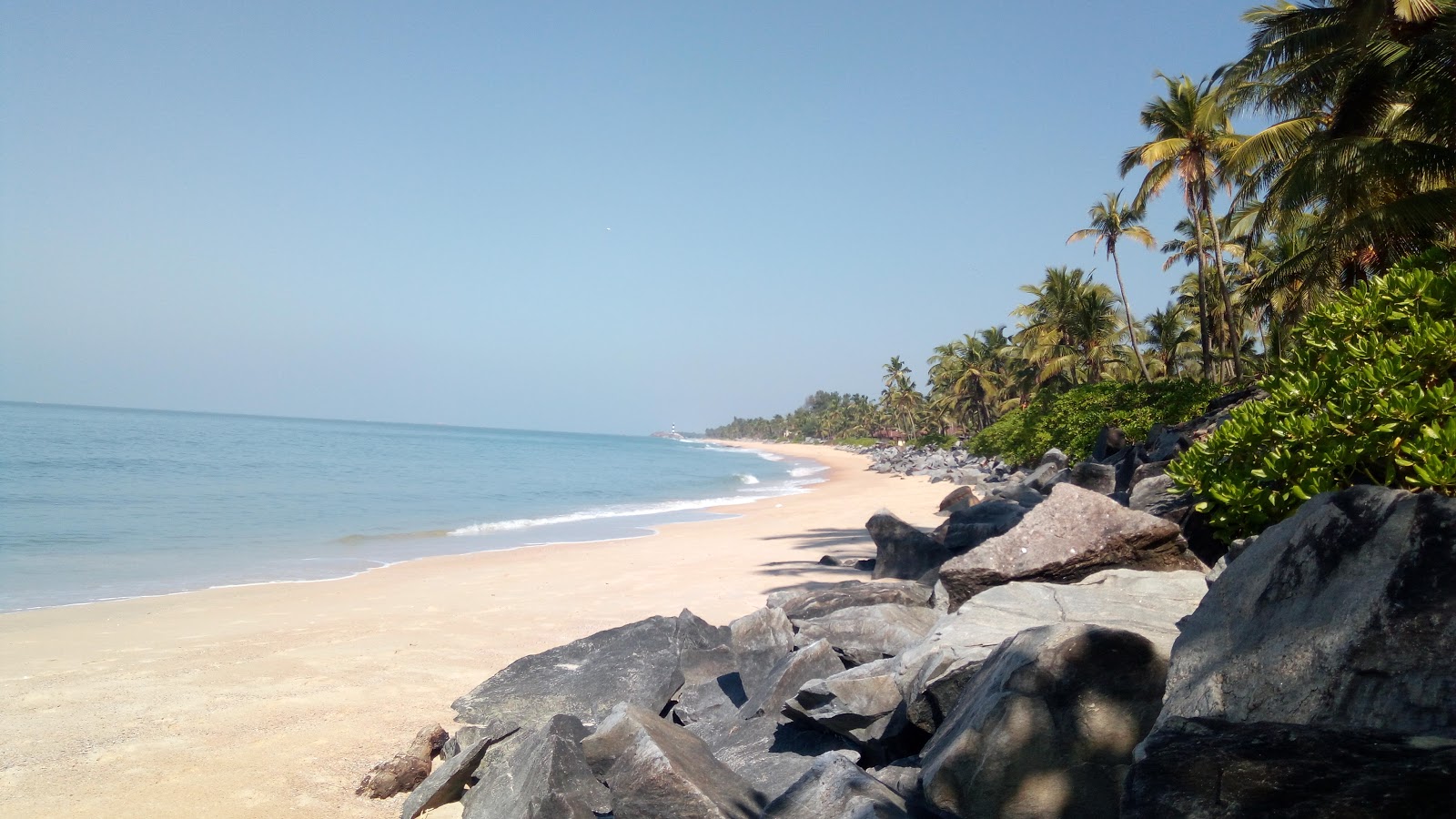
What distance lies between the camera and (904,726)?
13.2 feet

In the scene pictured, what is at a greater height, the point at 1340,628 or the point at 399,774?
the point at 1340,628

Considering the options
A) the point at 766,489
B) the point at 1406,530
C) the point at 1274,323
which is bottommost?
the point at 766,489

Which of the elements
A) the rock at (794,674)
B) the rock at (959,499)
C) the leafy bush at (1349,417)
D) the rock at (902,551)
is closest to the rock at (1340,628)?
the leafy bush at (1349,417)

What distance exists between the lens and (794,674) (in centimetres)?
489

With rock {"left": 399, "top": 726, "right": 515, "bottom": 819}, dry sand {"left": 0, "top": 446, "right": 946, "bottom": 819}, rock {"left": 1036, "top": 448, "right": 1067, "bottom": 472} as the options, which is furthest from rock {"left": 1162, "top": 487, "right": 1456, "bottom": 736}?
rock {"left": 1036, "top": 448, "right": 1067, "bottom": 472}

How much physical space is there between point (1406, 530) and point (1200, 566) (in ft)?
10.9

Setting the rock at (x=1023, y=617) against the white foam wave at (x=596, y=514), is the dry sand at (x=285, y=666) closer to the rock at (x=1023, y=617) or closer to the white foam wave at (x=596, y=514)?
the rock at (x=1023, y=617)

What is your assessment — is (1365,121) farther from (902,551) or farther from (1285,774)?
(1285,774)

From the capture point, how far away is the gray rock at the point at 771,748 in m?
4.04

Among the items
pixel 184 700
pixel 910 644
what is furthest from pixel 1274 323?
pixel 184 700

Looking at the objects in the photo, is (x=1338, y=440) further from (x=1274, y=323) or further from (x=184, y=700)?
(x=1274, y=323)

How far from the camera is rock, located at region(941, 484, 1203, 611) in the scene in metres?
5.42

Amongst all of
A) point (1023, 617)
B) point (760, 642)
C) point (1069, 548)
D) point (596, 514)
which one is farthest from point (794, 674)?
point (596, 514)

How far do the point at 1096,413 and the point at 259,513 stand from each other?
2268cm
